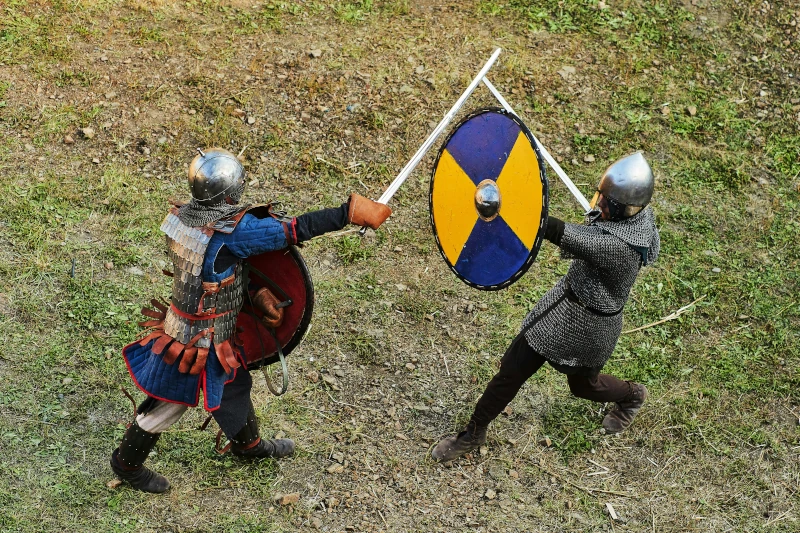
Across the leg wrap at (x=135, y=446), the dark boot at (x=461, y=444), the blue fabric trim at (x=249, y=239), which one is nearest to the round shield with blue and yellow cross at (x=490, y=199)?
the blue fabric trim at (x=249, y=239)

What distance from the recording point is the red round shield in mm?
3938

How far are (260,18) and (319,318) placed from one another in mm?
3372

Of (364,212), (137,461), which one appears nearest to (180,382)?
(137,461)

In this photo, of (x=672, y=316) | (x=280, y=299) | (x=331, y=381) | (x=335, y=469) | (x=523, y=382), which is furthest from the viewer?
(x=672, y=316)

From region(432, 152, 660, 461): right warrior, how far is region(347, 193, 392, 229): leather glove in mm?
721

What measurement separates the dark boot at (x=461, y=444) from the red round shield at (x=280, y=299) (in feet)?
3.53

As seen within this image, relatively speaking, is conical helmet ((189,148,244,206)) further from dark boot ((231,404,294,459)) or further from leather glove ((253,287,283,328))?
dark boot ((231,404,294,459))

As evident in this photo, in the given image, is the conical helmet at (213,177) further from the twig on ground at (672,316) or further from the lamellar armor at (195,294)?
the twig on ground at (672,316)

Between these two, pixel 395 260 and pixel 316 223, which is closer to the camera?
pixel 316 223

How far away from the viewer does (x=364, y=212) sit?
3.69 meters

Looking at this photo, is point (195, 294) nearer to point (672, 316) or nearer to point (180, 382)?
point (180, 382)

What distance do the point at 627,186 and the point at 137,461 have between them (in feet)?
8.48

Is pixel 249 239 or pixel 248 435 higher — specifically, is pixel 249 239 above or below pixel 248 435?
above

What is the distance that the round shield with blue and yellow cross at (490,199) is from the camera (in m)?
3.58
